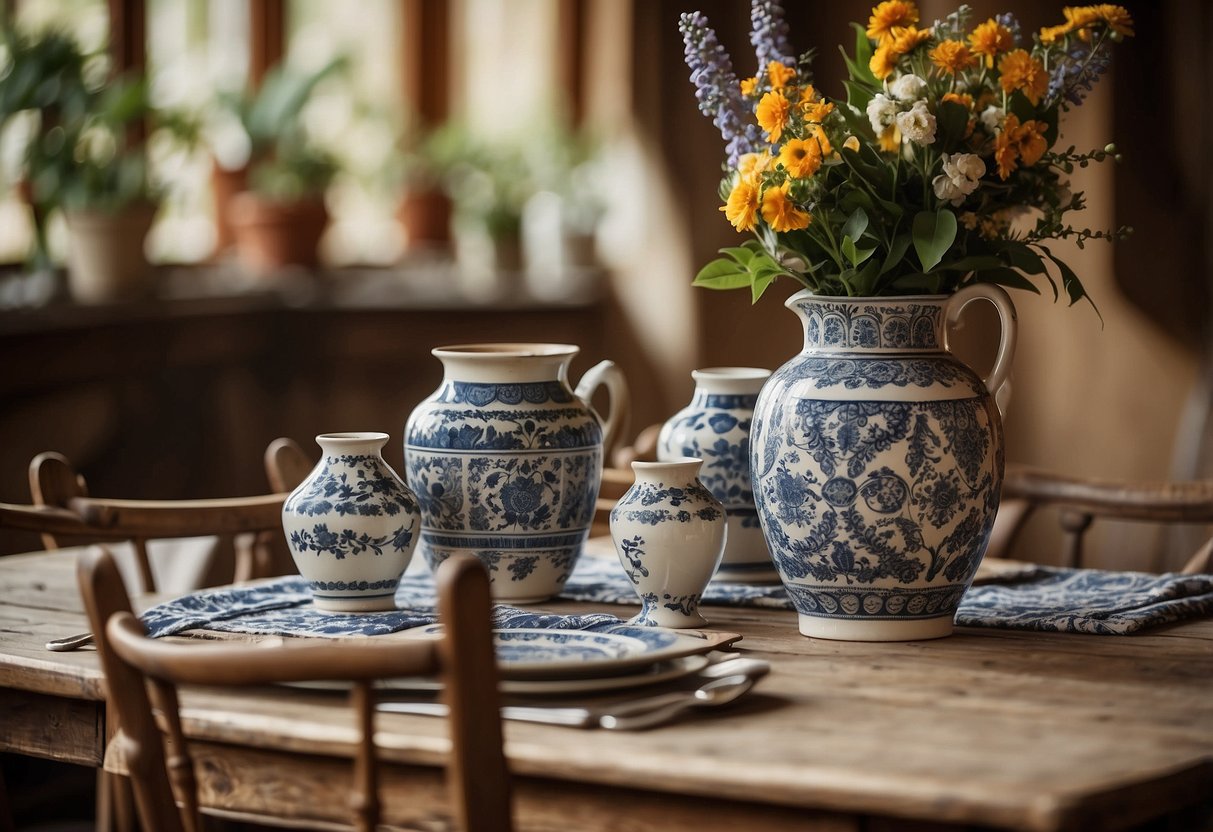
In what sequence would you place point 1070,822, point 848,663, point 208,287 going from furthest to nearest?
point 208,287
point 848,663
point 1070,822

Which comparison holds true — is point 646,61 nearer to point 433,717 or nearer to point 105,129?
point 105,129

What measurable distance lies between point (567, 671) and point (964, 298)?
0.53 metres

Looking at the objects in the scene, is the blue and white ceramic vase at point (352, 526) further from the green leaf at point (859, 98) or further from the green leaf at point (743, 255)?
the green leaf at point (859, 98)

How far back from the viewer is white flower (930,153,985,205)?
1356 millimetres

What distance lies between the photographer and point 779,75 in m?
1.43

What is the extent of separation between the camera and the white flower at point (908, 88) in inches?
53.8

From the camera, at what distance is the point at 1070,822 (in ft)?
3.01

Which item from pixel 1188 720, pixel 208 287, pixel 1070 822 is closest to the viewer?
pixel 1070 822

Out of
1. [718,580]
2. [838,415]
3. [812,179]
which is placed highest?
[812,179]

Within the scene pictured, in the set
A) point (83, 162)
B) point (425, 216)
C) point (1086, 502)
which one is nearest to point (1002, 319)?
point (1086, 502)

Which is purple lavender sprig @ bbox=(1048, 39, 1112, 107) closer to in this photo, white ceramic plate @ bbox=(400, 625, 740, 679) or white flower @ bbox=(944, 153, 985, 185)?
white flower @ bbox=(944, 153, 985, 185)

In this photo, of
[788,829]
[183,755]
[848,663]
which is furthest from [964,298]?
[183,755]

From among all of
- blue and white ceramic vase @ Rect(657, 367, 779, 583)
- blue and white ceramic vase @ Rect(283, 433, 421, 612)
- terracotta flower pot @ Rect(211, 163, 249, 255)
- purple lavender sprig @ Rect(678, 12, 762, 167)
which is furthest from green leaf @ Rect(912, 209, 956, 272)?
terracotta flower pot @ Rect(211, 163, 249, 255)

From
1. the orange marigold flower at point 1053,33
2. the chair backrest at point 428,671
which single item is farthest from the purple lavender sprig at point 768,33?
the chair backrest at point 428,671
